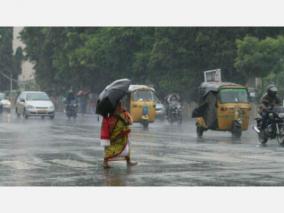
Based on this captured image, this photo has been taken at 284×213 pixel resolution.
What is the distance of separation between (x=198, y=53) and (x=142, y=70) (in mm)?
6207

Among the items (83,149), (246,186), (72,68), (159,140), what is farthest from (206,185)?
(72,68)

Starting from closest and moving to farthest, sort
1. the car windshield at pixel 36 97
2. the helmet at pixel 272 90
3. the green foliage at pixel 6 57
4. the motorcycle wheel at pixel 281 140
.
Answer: the motorcycle wheel at pixel 281 140
the helmet at pixel 272 90
the car windshield at pixel 36 97
the green foliage at pixel 6 57

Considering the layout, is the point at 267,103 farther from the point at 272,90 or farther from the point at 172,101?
the point at 172,101

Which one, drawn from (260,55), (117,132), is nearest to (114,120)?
(117,132)

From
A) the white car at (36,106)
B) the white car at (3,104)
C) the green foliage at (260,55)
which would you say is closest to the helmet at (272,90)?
the green foliage at (260,55)

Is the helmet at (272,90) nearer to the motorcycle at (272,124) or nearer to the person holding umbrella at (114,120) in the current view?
the motorcycle at (272,124)

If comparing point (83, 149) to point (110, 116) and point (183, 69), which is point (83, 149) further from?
point (183, 69)

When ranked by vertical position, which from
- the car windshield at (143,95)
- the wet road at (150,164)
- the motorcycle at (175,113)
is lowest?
the wet road at (150,164)

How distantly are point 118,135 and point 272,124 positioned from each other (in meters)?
8.28

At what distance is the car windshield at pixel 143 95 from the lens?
34403mm

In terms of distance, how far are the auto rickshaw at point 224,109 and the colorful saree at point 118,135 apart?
11.5 metres

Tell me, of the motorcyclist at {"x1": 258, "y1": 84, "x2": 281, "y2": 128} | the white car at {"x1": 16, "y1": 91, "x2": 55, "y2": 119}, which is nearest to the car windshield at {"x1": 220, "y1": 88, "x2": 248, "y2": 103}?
the motorcyclist at {"x1": 258, "y1": 84, "x2": 281, "y2": 128}

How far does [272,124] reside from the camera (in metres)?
21.3

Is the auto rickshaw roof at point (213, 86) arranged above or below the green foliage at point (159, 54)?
below
